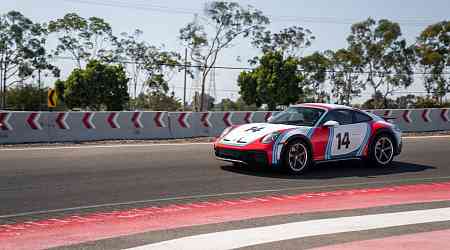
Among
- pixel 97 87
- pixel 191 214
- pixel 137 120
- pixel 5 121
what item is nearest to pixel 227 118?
pixel 137 120

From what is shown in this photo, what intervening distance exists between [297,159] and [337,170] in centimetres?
122

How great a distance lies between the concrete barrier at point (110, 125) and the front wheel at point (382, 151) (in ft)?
27.9

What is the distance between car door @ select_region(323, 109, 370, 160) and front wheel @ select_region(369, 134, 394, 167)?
34 cm

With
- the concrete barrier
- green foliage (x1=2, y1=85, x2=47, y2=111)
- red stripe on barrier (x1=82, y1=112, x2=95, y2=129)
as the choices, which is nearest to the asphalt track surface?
the concrete barrier

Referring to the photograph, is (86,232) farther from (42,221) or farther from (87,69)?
(87,69)

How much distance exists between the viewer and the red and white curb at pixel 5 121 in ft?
51.9

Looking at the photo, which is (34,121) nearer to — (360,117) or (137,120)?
(137,120)

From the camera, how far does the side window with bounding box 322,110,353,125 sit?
36.2 feet

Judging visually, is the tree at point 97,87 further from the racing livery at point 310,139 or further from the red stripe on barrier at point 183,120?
the racing livery at point 310,139

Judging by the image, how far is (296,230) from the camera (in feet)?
20.3

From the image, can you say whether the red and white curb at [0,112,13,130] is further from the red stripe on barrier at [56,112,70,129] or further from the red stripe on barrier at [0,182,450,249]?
the red stripe on barrier at [0,182,450,249]

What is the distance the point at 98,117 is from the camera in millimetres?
17500

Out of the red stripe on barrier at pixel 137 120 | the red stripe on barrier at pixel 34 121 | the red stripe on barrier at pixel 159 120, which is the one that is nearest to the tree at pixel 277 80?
the red stripe on barrier at pixel 159 120

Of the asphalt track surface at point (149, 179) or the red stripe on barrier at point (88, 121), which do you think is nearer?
the asphalt track surface at point (149, 179)
